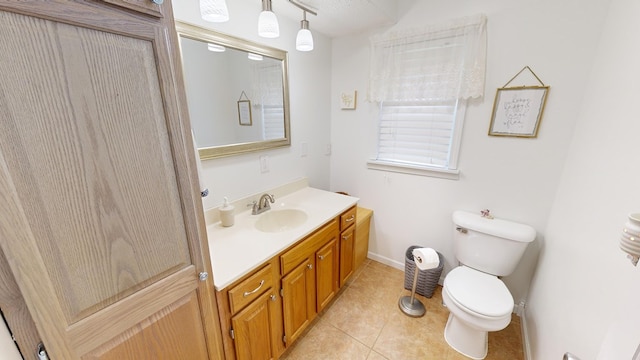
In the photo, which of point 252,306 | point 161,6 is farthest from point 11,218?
point 252,306

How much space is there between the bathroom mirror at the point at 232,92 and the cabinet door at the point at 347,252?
34.1 inches

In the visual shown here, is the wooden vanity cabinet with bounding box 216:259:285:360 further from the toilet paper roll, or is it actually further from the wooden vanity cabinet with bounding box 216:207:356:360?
the toilet paper roll

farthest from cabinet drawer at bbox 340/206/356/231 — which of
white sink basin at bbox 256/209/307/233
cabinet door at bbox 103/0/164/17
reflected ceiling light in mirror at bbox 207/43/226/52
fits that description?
cabinet door at bbox 103/0/164/17

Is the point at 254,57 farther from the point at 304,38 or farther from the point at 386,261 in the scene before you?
the point at 386,261

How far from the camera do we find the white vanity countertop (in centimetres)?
104

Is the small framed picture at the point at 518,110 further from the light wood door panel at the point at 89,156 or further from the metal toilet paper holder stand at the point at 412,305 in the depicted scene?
the light wood door panel at the point at 89,156

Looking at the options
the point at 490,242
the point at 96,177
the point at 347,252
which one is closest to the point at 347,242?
the point at 347,252

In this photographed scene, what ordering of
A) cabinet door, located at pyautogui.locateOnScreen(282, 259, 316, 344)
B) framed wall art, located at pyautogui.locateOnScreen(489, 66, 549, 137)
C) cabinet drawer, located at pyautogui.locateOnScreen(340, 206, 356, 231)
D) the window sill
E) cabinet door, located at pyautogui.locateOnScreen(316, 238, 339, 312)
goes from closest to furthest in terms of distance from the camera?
1. cabinet door, located at pyautogui.locateOnScreen(282, 259, 316, 344)
2. framed wall art, located at pyautogui.locateOnScreen(489, 66, 549, 137)
3. cabinet door, located at pyautogui.locateOnScreen(316, 238, 339, 312)
4. cabinet drawer, located at pyautogui.locateOnScreen(340, 206, 356, 231)
5. the window sill

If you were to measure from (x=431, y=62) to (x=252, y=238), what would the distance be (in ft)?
5.73

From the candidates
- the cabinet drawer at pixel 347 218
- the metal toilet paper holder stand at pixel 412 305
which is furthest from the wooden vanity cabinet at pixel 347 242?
the metal toilet paper holder stand at pixel 412 305

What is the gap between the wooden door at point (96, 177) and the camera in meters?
0.46

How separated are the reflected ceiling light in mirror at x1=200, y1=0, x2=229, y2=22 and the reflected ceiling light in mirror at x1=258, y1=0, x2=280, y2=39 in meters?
0.24

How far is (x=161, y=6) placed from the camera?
62 cm

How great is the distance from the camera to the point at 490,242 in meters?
1.60
